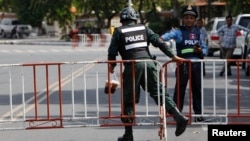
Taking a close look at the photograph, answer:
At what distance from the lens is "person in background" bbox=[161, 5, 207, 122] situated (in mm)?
10531

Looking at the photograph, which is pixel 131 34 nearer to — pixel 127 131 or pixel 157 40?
pixel 157 40

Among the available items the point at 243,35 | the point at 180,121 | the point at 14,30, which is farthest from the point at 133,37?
the point at 14,30

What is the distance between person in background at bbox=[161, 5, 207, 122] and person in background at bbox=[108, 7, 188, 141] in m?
1.27

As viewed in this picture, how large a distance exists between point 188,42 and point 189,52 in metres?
0.17

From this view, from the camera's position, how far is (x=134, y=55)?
9.25 metres

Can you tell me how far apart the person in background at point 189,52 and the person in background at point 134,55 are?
4.17 feet

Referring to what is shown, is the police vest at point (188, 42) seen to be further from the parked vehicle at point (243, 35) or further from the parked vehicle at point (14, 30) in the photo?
the parked vehicle at point (14, 30)

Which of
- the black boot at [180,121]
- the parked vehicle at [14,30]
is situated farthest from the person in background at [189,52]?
the parked vehicle at [14,30]

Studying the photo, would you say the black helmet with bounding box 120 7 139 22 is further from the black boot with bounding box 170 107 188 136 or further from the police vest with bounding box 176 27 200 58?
the police vest with bounding box 176 27 200 58

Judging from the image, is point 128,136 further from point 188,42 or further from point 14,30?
point 14,30

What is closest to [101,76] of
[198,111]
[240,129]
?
[198,111]

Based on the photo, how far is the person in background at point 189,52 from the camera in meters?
10.5

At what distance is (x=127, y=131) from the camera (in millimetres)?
9195

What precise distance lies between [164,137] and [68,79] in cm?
1007
